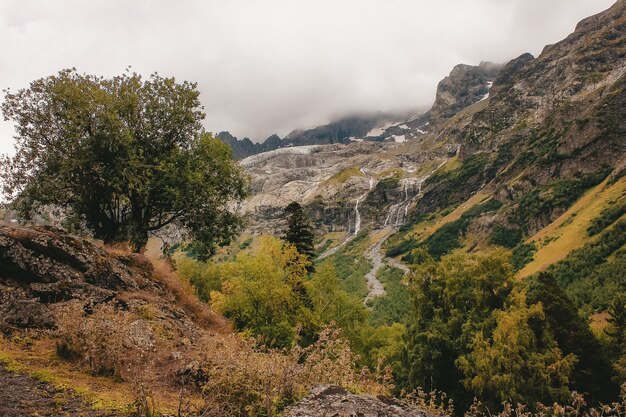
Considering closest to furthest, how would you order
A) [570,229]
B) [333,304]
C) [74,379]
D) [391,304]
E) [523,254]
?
[74,379] < [333,304] < [391,304] < [570,229] < [523,254]

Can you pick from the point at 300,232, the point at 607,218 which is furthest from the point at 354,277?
the point at 300,232

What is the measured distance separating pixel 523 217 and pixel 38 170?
169943 millimetres

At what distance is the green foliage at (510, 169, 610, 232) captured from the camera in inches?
5679

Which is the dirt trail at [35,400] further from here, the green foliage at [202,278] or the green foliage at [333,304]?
the green foliage at [202,278]

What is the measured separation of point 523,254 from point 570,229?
50.4 feet

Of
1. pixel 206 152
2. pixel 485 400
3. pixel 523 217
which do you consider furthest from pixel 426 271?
pixel 523 217

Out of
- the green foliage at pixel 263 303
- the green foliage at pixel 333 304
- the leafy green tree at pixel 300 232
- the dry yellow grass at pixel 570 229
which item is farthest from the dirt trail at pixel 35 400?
the dry yellow grass at pixel 570 229

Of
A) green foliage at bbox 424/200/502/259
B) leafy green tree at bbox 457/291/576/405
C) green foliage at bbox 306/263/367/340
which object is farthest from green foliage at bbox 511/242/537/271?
leafy green tree at bbox 457/291/576/405

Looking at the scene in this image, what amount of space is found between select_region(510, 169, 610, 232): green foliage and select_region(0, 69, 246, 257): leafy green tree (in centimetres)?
15557

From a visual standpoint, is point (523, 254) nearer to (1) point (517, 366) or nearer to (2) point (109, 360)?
(1) point (517, 366)

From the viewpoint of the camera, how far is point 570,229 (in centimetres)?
11688

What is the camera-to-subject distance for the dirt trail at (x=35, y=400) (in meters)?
6.01

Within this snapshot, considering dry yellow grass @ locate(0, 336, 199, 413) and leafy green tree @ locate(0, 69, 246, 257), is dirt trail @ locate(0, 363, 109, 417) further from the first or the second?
leafy green tree @ locate(0, 69, 246, 257)

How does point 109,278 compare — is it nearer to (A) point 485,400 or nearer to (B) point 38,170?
(B) point 38,170
